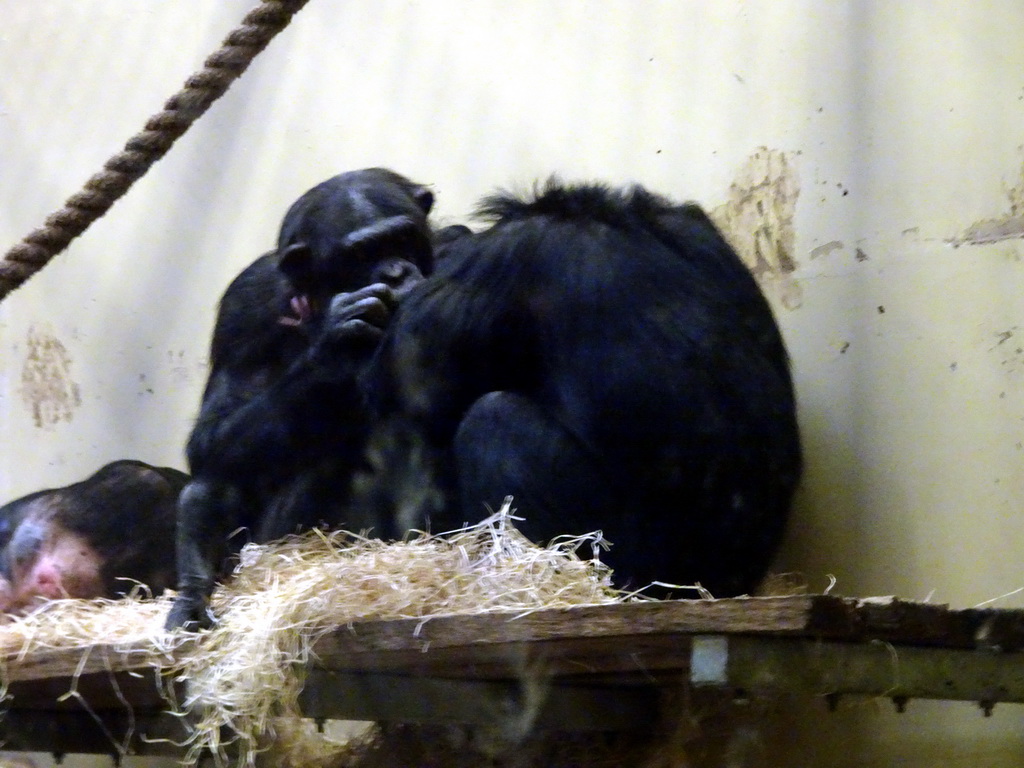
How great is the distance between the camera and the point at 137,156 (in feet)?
7.76

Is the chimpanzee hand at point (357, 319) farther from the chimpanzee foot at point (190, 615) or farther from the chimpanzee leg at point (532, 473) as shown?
the chimpanzee foot at point (190, 615)

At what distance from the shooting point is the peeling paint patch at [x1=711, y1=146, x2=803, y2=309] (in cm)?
237

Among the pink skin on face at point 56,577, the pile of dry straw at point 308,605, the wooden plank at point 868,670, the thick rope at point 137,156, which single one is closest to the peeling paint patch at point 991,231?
the wooden plank at point 868,670

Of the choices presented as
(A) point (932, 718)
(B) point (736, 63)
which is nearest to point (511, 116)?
(B) point (736, 63)

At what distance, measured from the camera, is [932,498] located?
2.10m

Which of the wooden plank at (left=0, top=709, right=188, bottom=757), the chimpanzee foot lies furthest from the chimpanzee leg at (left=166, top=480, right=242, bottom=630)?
the wooden plank at (left=0, top=709, right=188, bottom=757)

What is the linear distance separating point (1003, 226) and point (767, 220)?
482 mm

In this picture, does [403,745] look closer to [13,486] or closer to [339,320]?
[339,320]

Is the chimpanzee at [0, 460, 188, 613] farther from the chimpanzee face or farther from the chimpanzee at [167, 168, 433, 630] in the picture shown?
the chimpanzee face

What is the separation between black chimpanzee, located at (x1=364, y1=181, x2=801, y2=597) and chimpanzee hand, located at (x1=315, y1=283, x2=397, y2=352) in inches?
1.3

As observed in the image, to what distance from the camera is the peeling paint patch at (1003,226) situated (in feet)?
6.82

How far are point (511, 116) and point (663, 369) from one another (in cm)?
112

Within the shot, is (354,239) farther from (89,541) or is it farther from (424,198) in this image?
(89,541)

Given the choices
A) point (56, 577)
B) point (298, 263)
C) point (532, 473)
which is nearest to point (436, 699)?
point (532, 473)
